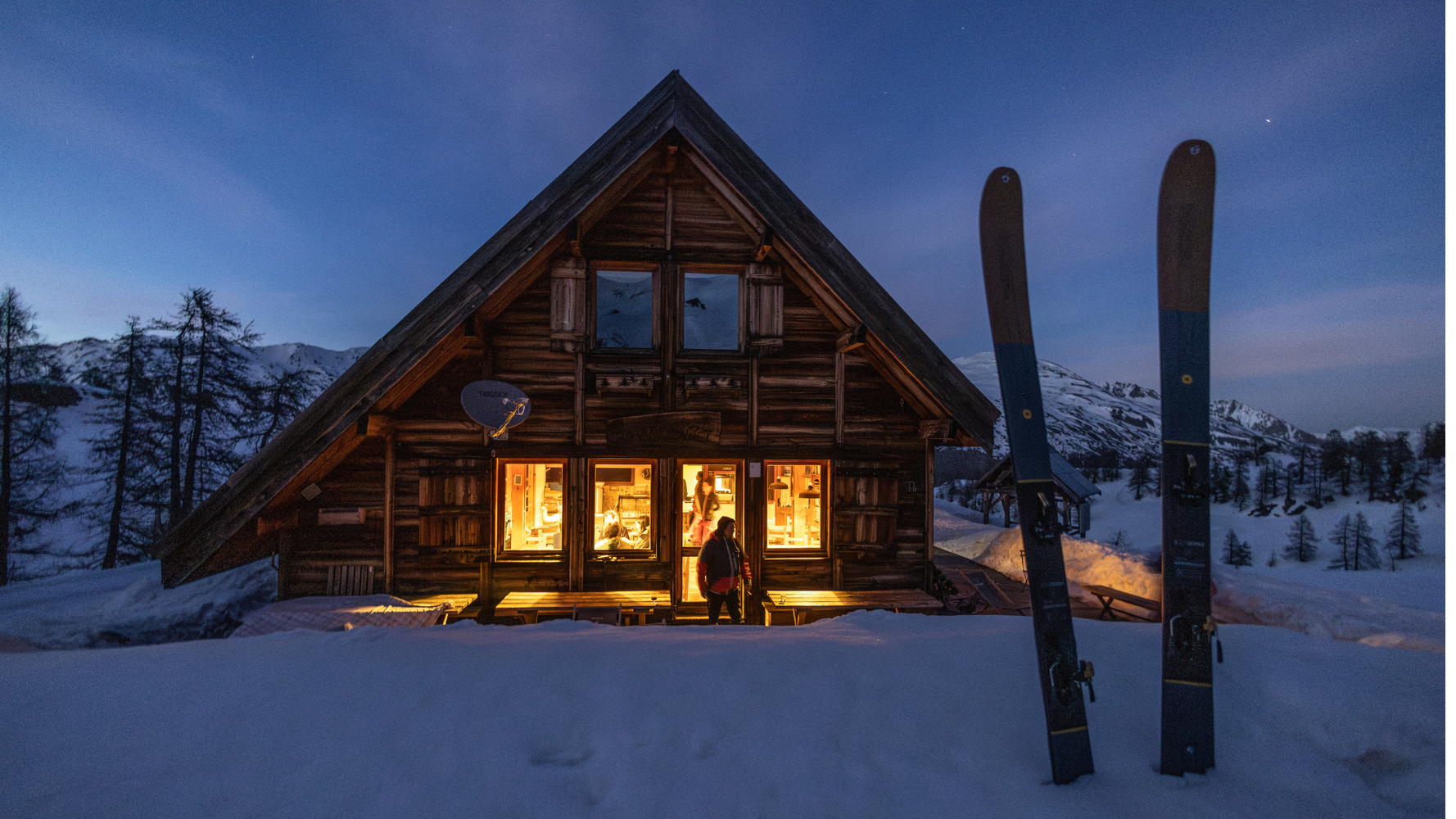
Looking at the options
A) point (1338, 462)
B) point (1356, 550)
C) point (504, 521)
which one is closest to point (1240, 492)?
point (1338, 462)

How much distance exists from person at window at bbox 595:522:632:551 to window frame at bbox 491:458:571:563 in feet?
1.69

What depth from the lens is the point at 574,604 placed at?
21.6 feet

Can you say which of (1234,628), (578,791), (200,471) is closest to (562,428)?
(578,791)

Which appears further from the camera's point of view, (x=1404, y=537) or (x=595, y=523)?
(x=1404, y=537)

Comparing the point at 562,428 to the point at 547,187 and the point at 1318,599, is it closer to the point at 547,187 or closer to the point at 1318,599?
the point at 547,187

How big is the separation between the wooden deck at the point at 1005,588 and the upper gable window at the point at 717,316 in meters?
5.11

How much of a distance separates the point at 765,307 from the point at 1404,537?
21742 mm

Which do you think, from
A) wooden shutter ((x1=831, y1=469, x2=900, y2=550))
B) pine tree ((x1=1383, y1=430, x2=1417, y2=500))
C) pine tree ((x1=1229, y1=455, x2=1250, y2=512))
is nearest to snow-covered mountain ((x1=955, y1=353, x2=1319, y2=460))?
pine tree ((x1=1229, y1=455, x2=1250, y2=512))

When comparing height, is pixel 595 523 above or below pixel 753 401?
below

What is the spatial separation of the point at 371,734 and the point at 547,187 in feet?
18.6

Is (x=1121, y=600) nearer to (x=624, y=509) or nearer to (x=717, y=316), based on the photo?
(x=717, y=316)

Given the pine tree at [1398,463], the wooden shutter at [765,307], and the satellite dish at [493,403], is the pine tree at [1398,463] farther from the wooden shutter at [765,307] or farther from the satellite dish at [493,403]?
the satellite dish at [493,403]

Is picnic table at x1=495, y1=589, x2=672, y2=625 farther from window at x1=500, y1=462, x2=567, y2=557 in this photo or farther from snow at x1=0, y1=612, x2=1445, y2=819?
snow at x1=0, y1=612, x2=1445, y2=819

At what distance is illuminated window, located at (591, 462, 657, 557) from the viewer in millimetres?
7445
